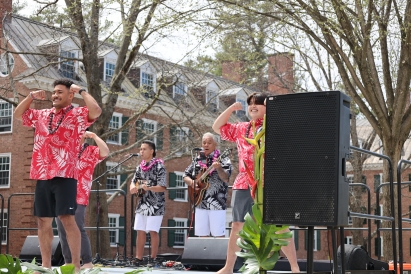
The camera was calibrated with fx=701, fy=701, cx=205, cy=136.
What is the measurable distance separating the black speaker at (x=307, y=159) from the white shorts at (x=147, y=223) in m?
5.39

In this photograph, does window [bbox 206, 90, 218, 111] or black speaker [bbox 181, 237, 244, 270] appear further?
window [bbox 206, 90, 218, 111]

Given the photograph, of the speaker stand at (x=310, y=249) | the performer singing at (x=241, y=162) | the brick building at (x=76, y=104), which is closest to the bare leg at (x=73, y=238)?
the performer singing at (x=241, y=162)

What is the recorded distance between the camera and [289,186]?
183 inches

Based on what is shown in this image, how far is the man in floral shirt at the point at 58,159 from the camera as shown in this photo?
6465 mm

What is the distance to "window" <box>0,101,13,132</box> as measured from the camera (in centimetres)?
3267

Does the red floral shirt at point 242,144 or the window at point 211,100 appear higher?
the window at point 211,100

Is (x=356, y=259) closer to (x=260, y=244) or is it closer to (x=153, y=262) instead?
(x=260, y=244)

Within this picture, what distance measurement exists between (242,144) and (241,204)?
607 mm

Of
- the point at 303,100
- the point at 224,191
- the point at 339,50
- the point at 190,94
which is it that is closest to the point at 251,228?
the point at 303,100

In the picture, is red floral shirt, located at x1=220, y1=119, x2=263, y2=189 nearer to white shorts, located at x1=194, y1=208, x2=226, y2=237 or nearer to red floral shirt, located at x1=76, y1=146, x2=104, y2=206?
red floral shirt, located at x1=76, y1=146, x2=104, y2=206

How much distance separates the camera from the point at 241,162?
6633 millimetres

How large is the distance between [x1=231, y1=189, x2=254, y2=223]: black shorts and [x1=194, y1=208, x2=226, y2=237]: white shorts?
2652mm

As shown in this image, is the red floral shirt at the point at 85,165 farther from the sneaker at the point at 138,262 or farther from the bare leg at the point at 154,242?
the bare leg at the point at 154,242

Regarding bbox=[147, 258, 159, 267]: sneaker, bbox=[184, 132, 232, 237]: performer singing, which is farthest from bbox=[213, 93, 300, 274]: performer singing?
bbox=[147, 258, 159, 267]: sneaker
